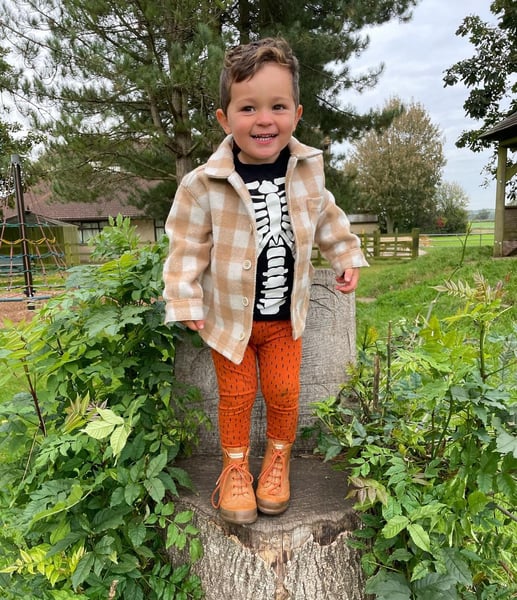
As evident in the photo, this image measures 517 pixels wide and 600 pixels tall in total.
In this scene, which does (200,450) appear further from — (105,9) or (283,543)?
(105,9)

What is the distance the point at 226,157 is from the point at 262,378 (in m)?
0.67

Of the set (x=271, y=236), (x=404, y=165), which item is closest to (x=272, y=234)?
(x=271, y=236)

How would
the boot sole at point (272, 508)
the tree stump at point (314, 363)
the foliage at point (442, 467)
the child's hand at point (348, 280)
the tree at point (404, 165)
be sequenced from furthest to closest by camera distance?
1. the tree at point (404, 165)
2. the tree stump at point (314, 363)
3. the child's hand at point (348, 280)
4. the boot sole at point (272, 508)
5. the foliage at point (442, 467)

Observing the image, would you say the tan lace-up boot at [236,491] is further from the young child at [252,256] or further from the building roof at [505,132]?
the building roof at [505,132]

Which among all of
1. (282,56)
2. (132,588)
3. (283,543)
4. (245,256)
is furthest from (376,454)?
(282,56)

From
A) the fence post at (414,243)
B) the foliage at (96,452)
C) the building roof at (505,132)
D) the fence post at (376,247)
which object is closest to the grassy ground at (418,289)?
the building roof at (505,132)

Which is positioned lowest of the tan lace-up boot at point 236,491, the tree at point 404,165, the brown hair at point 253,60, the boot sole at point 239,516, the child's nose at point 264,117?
the boot sole at point 239,516

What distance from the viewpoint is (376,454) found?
137 centimetres

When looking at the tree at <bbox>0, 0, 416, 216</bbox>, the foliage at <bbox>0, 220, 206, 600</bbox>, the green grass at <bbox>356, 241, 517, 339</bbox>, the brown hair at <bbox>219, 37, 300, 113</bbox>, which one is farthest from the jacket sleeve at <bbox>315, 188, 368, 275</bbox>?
the tree at <bbox>0, 0, 416, 216</bbox>

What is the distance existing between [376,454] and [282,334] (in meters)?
0.43

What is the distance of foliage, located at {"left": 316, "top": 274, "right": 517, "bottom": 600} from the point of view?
44.4 inches

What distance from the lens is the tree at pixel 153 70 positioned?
6.98 m

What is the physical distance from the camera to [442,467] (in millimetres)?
1360

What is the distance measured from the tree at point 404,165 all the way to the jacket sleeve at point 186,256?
29004 millimetres
